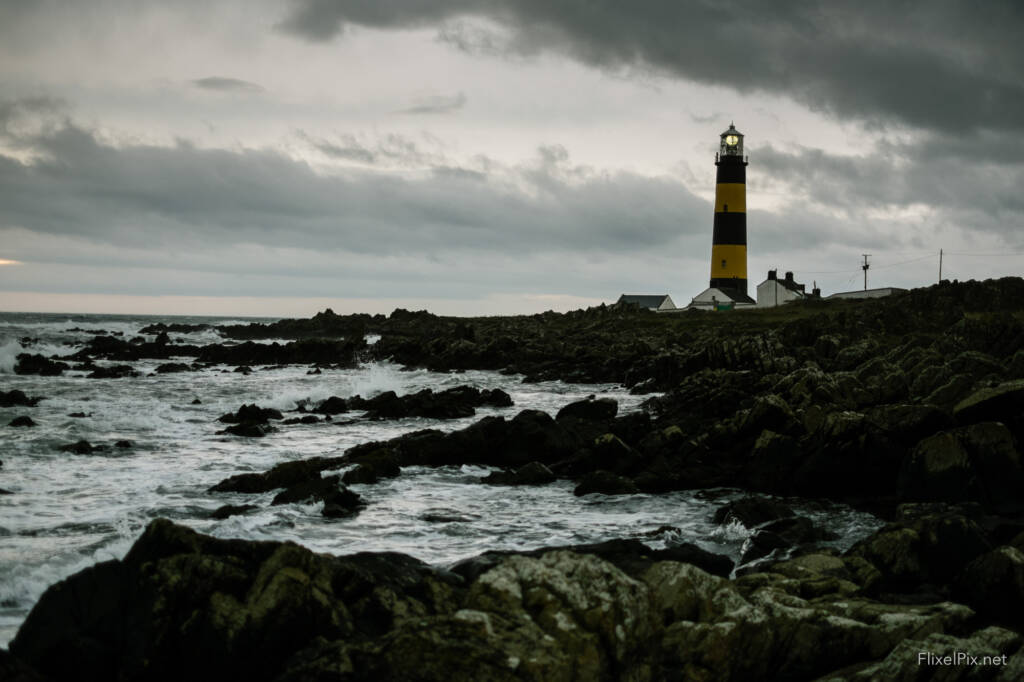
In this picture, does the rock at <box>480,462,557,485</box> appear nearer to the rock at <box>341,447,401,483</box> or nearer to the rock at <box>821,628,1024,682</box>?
the rock at <box>341,447,401,483</box>

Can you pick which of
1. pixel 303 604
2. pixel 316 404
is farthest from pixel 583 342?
pixel 303 604

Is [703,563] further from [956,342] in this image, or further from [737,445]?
[956,342]

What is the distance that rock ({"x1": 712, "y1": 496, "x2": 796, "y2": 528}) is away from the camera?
1048cm

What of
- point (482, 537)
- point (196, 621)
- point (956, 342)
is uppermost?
point (956, 342)

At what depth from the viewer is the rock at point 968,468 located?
35.1 ft

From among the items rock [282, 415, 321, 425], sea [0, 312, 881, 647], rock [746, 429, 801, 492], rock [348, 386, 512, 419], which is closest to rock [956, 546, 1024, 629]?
sea [0, 312, 881, 647]

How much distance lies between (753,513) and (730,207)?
4824 cm

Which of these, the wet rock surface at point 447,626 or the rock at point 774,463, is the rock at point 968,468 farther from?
the wet rock surface at point 447,626

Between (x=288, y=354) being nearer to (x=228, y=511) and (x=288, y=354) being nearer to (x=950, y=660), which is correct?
(x=228, y=511)

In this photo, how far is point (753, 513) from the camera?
1058 cm

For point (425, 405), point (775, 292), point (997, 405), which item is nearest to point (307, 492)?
point (425, 405)

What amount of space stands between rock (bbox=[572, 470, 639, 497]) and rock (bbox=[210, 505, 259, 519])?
489 centimetres

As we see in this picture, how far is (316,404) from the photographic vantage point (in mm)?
24828

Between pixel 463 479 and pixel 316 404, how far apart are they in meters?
11.9
